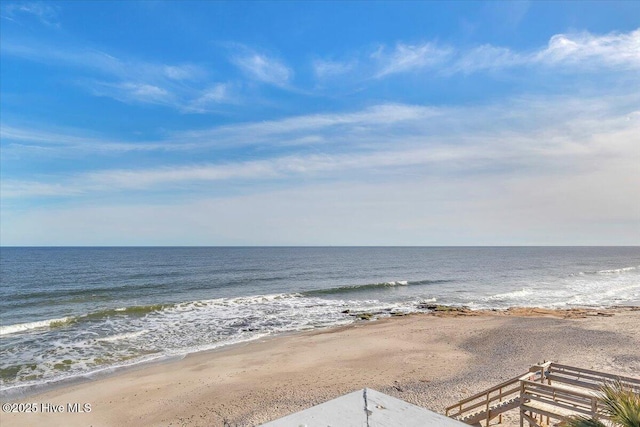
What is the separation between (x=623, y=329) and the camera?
23.3m

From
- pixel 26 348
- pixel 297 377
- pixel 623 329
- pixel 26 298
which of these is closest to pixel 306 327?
pixel 297 377

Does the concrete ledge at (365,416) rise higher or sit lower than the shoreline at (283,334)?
higher

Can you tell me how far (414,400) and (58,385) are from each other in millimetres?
14410

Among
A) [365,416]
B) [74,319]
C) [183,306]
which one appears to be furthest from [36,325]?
[365,416]

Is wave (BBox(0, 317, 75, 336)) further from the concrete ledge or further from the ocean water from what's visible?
the concrete ledge

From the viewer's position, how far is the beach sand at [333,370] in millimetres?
13211

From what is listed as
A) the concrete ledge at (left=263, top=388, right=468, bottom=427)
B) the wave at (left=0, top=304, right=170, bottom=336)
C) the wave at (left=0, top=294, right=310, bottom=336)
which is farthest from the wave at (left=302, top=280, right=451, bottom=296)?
the concrete ledge at (left=263, top=388, right=468, bottom=427)

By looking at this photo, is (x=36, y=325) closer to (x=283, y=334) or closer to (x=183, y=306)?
(x=183, y=306)

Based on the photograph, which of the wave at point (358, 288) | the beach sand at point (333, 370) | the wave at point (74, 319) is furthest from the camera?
the wave at point (358, 288)

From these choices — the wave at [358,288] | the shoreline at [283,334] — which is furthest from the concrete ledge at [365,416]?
the wave at [358,288]

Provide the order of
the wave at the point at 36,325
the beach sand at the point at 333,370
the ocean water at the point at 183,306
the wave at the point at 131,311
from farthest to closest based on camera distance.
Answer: the wave at the point at 131,311
the wave at the point at 36,325
the ocean water at the point at 183,306
the beach sand at the point at 333,370

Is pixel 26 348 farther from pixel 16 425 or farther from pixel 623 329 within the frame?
pixel 623 329

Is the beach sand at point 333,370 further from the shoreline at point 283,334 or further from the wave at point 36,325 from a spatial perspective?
the wave at point 36,325

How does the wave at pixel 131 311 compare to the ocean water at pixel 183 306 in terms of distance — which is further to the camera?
the wave at pixel 131 311
